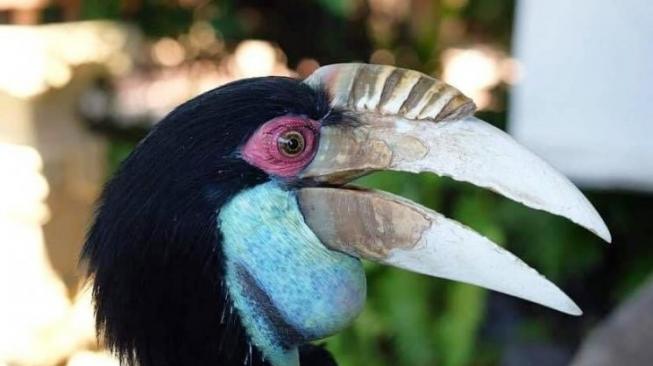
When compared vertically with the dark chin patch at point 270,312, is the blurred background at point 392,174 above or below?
below

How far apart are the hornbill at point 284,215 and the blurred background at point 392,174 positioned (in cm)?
139

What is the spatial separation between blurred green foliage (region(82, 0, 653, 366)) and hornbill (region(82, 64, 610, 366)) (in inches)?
61.9

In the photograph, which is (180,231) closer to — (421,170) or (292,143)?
(292,143)

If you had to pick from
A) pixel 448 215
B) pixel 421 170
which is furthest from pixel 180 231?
pixel 448 215

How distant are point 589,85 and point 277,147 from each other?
174 centimetres

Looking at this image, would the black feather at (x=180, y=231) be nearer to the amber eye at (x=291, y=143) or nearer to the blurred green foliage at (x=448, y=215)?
the amber eye at (x=291, y=143)

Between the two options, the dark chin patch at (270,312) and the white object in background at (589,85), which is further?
the white object in background at (589,85)

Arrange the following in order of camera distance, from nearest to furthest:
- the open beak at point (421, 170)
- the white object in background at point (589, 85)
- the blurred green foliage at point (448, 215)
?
the open beak at point (421, 170) < the white object in background at point (589, 85) < the blurred green foliage at point (448, 215)

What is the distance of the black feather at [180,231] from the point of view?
1.32 m

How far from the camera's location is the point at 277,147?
136cm

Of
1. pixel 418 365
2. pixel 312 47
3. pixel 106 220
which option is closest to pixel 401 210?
pixel 106 220

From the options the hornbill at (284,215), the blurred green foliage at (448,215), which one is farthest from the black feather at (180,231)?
the blurred green foliage at (448,215)

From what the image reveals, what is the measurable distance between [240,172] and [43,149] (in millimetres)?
2687

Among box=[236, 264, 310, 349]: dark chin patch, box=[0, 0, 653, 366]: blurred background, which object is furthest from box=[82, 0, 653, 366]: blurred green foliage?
box=[236, 264, 310, 349]: dark chin patch
